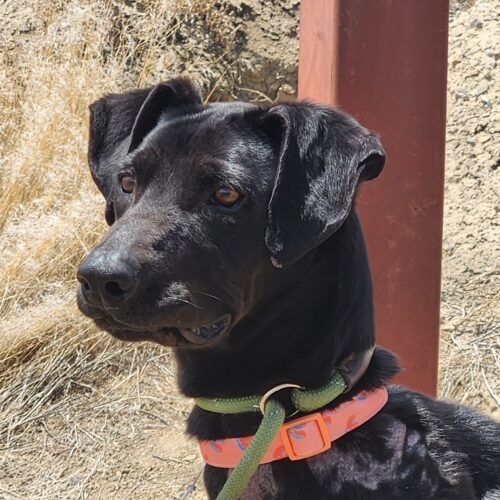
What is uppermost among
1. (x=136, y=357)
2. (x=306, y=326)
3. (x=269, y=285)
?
(x=269, y=285)

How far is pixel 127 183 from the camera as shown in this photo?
2.36m

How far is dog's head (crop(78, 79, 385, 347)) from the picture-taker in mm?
2033

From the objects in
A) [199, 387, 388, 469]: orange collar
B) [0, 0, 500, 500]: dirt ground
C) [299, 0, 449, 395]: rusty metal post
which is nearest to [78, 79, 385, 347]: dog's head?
[199, 387, 388, 469]: orange collar

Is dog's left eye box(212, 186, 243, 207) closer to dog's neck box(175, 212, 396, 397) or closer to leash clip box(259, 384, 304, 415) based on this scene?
dog's neck box(175, 212, 396, 397)

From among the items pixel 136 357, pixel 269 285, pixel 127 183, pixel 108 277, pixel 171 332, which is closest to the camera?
pixel 108 277

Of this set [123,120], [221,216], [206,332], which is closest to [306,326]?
[206,332]

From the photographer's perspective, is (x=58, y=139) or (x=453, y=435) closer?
(x=453, y=435)

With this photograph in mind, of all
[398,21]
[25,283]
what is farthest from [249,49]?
[398,21]

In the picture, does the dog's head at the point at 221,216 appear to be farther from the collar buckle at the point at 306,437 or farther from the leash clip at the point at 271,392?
the collar buckle at the point at 306,437

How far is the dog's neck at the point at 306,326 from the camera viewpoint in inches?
88.0

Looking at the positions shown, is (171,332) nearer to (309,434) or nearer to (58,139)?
A: (309,434)

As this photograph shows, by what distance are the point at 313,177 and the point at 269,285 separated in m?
0.31

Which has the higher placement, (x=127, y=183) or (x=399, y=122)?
(x=127, y=183)

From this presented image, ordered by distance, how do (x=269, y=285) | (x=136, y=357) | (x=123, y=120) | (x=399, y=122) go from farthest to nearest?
1. (x=136, y=357)
2. (x=399, y=122)
3. (x=123, y=120)
4. (x=269, y=285)
